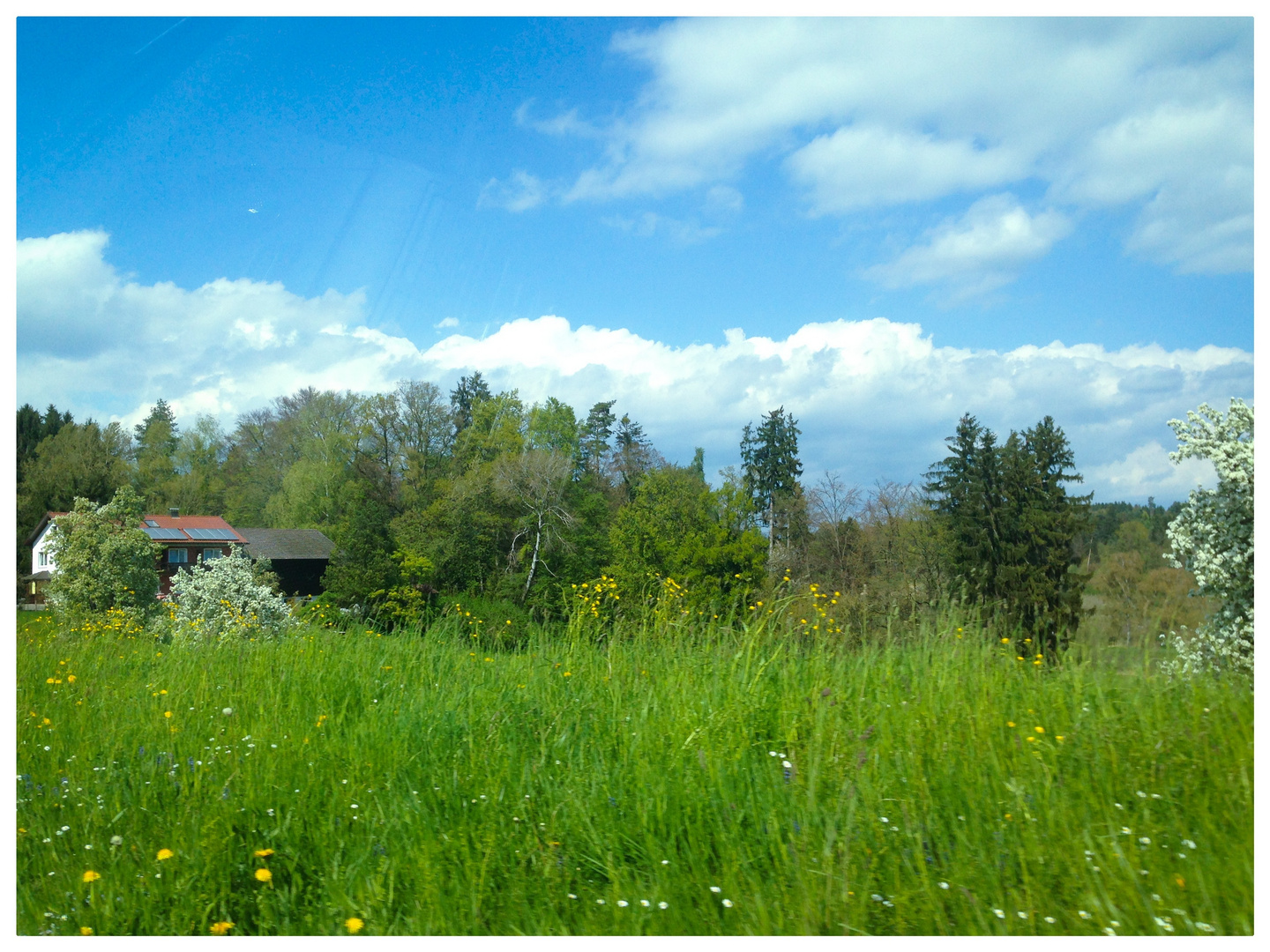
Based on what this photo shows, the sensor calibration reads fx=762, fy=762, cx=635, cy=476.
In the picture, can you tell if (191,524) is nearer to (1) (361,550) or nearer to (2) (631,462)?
(1) (361,550)

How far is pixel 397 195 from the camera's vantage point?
743cm

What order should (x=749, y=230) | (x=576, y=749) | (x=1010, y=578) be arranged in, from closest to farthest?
(x=576, y=749) < (x=749, y=230) < (x=1010, y=578)

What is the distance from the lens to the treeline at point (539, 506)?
12.8 meters

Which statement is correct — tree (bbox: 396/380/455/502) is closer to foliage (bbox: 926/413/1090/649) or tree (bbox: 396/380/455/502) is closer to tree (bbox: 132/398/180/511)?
tree (bbox: 132/398/180/511)

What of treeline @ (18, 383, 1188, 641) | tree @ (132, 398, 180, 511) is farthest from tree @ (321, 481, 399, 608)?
tree @ (132, 398, 180, 511)

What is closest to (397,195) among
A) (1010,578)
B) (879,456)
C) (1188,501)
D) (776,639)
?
(879,456)

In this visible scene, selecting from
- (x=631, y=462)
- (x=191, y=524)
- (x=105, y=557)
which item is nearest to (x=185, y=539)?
(x=191, y=524)

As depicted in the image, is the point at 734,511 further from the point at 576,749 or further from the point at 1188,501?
the point at 576,749

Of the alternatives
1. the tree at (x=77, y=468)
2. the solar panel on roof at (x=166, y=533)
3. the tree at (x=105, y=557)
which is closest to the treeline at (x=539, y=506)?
the solar panel on roof at (x=166, y=533)

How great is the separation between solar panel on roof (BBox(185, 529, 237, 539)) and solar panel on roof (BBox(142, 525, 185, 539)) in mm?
180

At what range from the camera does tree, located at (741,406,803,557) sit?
13.5 metres

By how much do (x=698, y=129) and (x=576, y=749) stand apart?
2.91 metres

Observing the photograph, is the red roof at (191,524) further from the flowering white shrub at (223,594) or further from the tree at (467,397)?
the tree at (467,397)

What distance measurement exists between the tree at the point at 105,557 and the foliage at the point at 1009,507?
1099 centimetres
